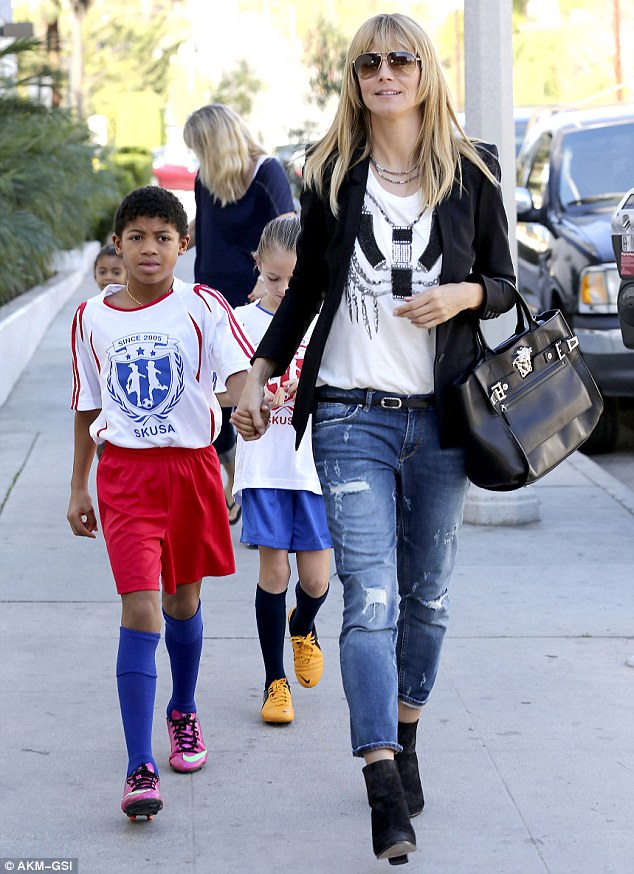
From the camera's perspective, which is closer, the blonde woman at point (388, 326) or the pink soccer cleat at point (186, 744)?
the blonde woman at point (388, 326)

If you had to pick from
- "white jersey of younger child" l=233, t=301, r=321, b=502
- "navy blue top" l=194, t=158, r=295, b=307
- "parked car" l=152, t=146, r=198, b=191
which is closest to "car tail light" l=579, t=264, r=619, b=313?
"navy blue top" l=194, t=158, r=295, b=307

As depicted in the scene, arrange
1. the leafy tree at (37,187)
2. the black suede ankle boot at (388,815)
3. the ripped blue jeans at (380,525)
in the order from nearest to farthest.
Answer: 1. the black suede ankle boot at (388,815)
2. the ripped blue jeans at (380,525)
3. the leafy tree at (37,187)

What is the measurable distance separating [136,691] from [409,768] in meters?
0.71

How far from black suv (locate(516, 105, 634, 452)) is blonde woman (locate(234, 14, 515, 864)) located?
16.6 ft

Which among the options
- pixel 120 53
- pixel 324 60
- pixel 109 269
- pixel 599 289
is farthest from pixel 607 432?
pixel 120 53

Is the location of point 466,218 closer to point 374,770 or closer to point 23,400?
point 374,770

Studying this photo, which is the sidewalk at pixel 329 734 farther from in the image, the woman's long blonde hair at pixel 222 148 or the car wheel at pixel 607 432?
the car wheel at pixel 607 432

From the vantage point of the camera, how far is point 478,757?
4.08 meters

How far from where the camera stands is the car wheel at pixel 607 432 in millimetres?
9102

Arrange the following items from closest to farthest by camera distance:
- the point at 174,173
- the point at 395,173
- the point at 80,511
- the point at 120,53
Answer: the point at 395,173 < the point at 80,511 < the point at 174,173 < the point at 120,53

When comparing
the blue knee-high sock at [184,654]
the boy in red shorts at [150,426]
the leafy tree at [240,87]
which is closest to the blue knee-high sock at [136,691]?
the boy in red shorts at [150,426]

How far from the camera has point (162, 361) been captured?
3.76 m

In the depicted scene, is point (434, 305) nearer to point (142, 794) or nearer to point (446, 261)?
point (446, 261)

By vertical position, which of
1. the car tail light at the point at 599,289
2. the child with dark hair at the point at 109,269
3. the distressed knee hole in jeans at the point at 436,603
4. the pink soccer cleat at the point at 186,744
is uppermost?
the child with dark hair at the point at 109,269
